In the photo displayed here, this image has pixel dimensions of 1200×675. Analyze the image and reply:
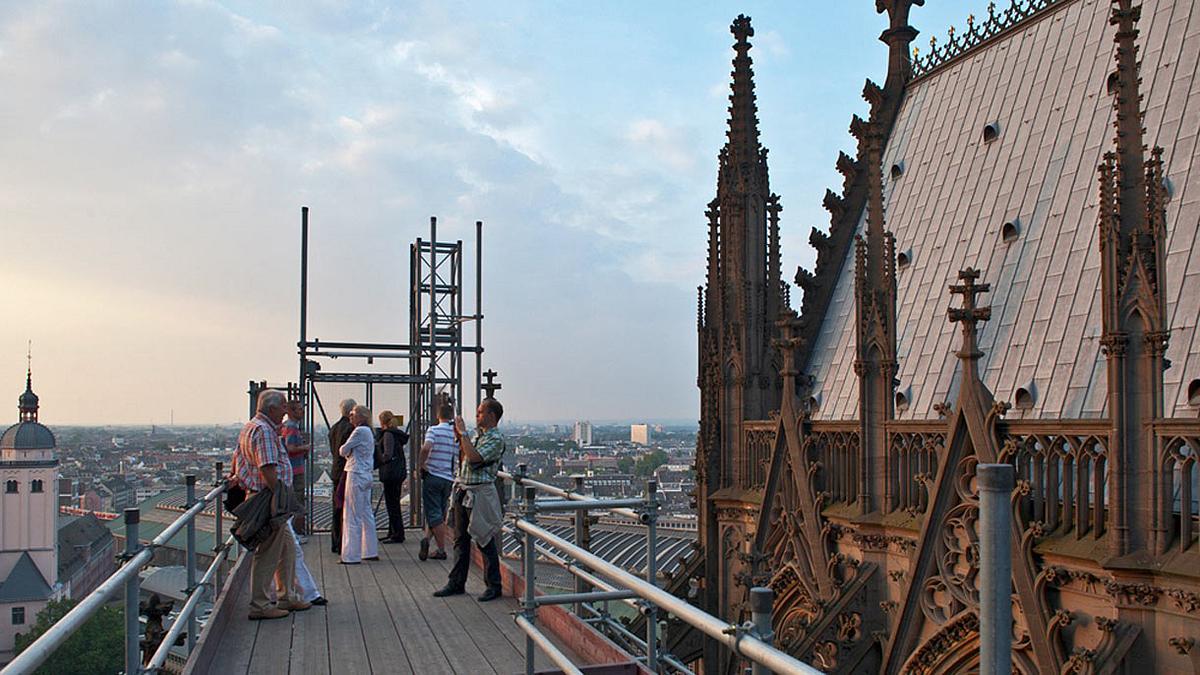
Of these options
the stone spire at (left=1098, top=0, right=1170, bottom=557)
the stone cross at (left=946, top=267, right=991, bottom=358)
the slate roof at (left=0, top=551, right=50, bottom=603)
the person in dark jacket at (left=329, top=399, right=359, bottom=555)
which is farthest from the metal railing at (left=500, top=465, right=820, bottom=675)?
the slate roof at (left=0, top=551, right=50, bottom=603)

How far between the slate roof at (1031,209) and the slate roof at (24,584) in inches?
2278

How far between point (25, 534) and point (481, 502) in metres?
66.0

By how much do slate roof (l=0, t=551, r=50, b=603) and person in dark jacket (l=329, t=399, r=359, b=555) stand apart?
183 feet

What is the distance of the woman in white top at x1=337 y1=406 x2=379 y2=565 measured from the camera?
34.1ft

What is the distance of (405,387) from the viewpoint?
1473 cm

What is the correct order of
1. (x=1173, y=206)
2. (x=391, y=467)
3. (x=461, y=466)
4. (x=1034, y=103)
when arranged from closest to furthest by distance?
(x=461, y=466)
(x=1173, y=206)
(x=391, y=467)
(x=1034, y=103)

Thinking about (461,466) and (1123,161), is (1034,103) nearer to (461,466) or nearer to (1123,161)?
(1123,161)

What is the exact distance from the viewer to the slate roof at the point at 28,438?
68938mm

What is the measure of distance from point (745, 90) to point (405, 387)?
25.1ft

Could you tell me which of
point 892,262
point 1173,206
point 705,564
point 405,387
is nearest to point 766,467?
point 705,564

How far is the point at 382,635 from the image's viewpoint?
757 centimetres

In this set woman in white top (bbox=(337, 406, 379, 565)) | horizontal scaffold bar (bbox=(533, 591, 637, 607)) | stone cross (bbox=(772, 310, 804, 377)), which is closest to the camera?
horizontal scaffold bar (bbox=(533, 591, 637, 607))

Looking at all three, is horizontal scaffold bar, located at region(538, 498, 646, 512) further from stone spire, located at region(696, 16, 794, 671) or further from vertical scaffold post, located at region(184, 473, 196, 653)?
stone spire, located at region(696, 16, 794, 671)

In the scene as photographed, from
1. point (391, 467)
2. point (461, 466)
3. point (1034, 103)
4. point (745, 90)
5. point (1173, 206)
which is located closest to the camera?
point (461, 466)
